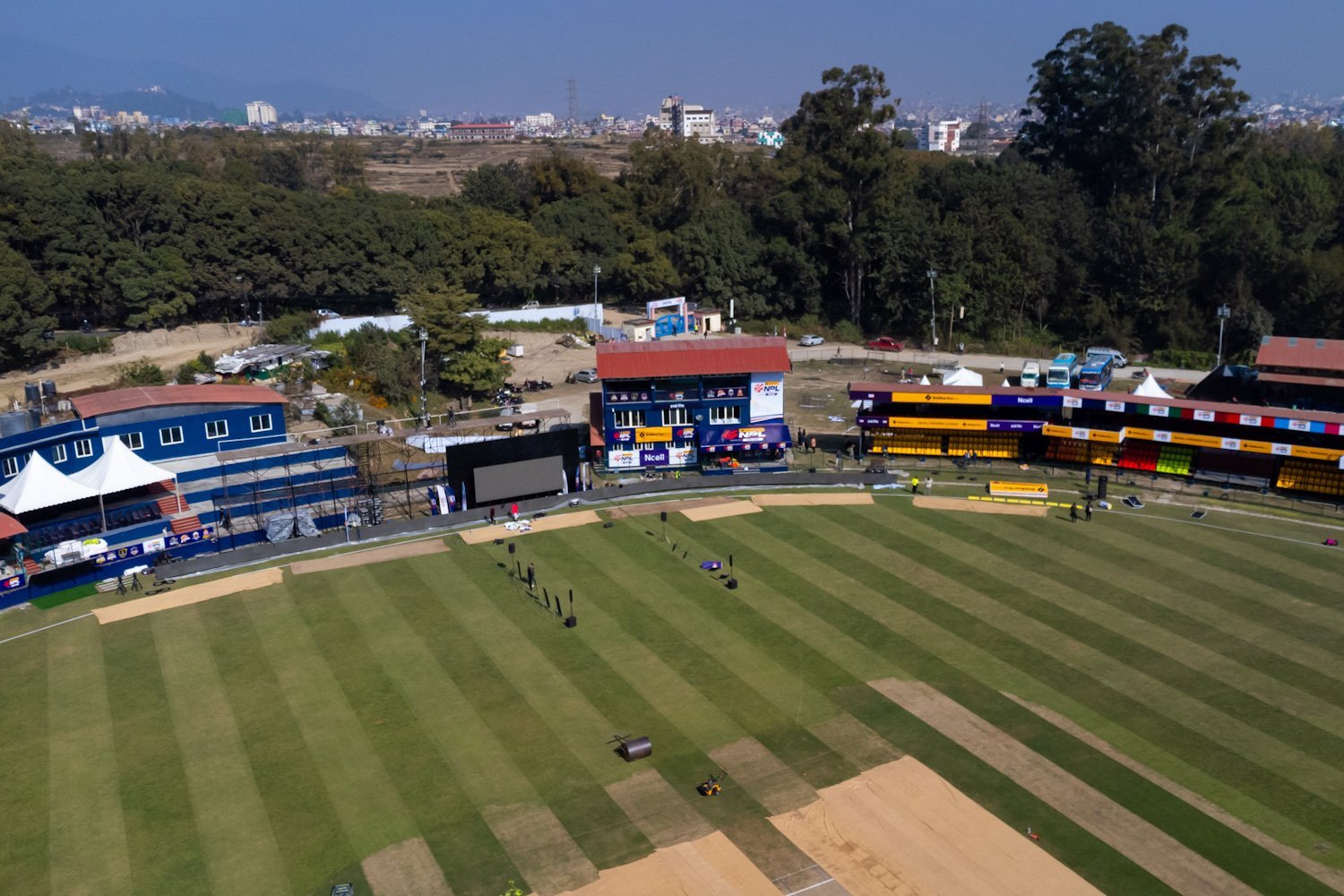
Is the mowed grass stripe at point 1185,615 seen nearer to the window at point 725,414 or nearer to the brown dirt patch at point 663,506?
the brown dirt patch at point 663,506

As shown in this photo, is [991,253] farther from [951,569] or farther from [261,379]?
[261,379]

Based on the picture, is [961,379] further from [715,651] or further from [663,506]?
[715,651]

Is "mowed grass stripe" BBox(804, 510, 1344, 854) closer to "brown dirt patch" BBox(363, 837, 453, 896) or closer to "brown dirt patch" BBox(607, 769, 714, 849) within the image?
"brown dirt patch" BBox(607, 769, 714, 849)

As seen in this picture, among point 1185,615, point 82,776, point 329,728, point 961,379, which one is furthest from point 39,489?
point 961,379

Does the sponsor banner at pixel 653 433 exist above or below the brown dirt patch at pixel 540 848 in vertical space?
above

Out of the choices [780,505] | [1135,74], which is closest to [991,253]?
[1135,74]

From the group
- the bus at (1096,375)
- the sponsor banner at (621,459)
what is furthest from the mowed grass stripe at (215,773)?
the bus at (1096,375)
